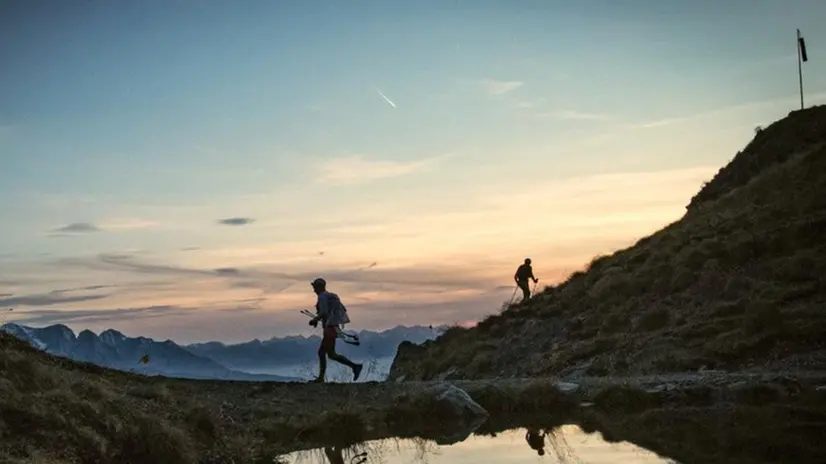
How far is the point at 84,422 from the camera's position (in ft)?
40.8

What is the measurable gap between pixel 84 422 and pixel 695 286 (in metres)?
25.3

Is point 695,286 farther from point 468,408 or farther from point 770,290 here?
point 468,408

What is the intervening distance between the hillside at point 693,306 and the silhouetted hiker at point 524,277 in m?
0.79

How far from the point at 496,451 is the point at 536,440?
53.8 inches

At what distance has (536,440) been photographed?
49.9ft

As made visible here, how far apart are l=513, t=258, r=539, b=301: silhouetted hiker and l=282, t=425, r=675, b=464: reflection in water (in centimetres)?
2783

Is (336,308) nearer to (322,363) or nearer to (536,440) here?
(322,363)

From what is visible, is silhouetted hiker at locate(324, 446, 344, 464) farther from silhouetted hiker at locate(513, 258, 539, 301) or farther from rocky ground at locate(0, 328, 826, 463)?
silhouetted hiker at locate(513, 258, 539, 301)

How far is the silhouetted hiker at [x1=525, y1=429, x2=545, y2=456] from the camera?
46.5 ft

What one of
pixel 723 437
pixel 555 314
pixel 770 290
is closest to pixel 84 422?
pixel 723 437

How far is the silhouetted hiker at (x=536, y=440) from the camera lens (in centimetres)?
1418

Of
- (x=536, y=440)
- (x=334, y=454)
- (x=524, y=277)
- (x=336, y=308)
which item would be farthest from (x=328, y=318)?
(x=524, y=277)

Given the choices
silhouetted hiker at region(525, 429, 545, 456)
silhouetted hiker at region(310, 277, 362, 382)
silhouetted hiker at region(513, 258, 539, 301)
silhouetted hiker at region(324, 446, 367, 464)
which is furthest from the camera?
silhouetted hiker at region(513, 258, 539, 301)

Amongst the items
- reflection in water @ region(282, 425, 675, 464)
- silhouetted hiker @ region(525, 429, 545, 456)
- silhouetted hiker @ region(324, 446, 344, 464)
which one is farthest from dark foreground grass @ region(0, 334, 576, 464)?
silhouetted hiker @ region(525, 429, 545, 456)
